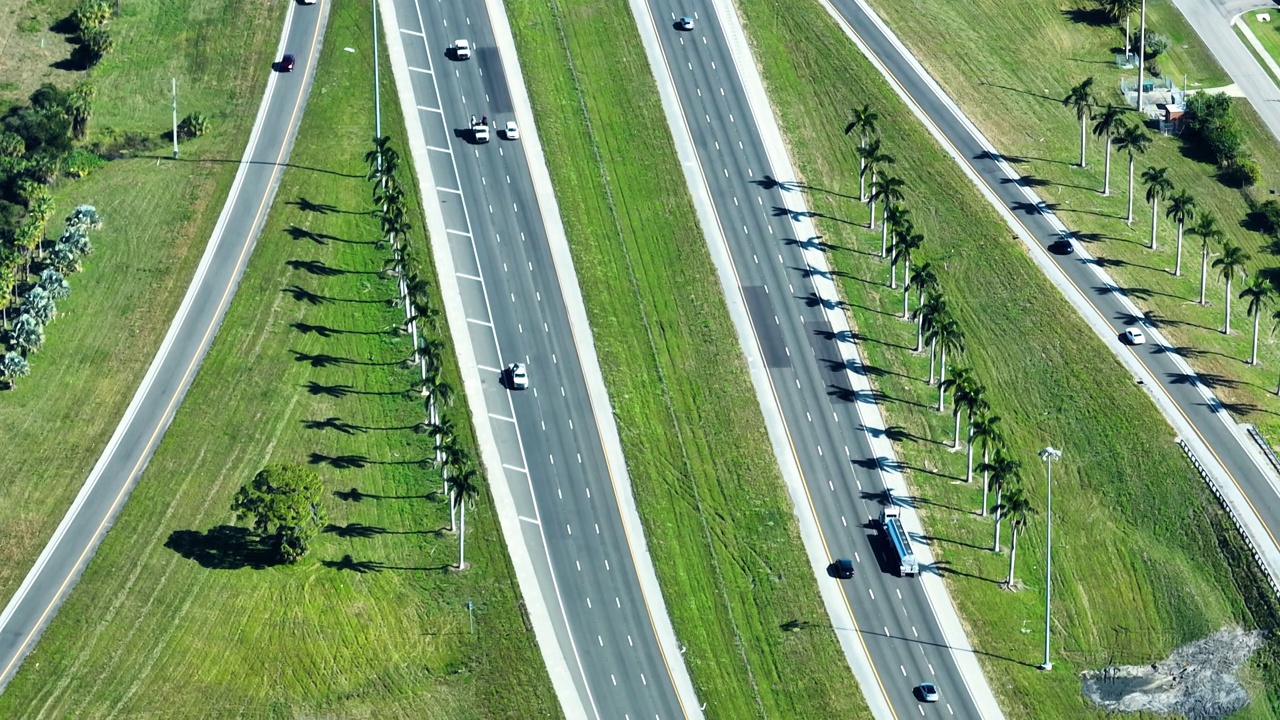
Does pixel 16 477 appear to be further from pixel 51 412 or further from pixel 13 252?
pixel 13 252

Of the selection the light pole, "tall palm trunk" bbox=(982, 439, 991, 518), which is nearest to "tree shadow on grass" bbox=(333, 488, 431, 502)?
"tall palm trunk" bbox=(982, 439, 991, 518)

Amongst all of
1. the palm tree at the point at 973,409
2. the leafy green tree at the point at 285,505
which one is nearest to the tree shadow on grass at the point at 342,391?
the leafy green tree at the point at 285,505

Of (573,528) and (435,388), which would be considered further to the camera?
(435,388)

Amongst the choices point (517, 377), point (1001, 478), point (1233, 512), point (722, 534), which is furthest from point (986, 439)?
point (517, 377)

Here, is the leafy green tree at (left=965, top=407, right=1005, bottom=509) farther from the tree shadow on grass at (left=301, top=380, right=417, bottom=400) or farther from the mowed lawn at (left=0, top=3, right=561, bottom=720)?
the tree shadow on grass at (left=301, top=380, right=417, bottom=400)

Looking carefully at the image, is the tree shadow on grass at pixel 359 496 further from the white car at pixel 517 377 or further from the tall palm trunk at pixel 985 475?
the tall palm trunk at pixel 985 475

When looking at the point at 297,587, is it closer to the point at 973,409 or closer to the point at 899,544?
the point at 899,544

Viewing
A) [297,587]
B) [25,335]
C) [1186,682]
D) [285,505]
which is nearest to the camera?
[285,505]
